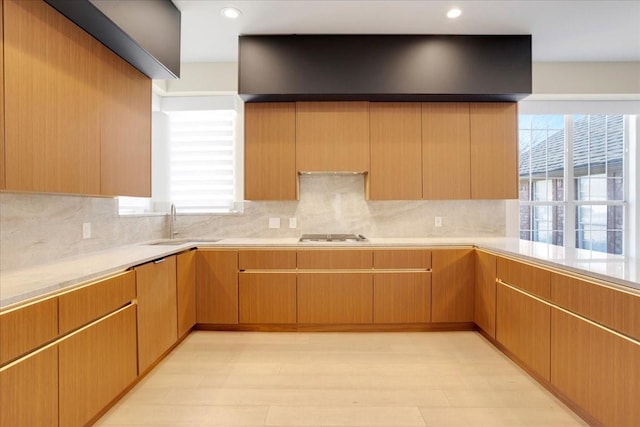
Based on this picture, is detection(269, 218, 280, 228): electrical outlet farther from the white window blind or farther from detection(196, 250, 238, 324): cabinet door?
detection(196, 250, 238, 324): cabinet door

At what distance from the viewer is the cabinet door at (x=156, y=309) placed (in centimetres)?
212

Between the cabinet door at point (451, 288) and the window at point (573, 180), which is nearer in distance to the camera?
the cabinet door at point (451, 288)

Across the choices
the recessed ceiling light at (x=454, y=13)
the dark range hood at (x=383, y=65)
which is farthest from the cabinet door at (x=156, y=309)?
the recessed ceiling light at (x=454, y=13)

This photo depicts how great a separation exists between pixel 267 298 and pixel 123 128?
72.2 inches

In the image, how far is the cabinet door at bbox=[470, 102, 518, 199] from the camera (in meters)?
3.23

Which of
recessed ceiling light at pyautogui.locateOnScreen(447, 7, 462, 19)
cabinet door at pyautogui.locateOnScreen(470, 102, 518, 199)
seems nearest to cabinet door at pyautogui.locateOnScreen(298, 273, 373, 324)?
cabinet door at pyautogui.locateOnScreen(470, 102, 518, 199)

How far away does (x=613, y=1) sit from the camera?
252 cm

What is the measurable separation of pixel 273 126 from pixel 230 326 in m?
2.02

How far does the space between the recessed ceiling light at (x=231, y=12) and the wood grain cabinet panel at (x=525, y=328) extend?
10.2 ft

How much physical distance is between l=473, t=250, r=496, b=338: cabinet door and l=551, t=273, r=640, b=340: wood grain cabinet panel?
0.74 m

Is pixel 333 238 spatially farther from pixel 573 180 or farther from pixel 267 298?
pixel 573 180

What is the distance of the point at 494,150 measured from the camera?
10.6ft

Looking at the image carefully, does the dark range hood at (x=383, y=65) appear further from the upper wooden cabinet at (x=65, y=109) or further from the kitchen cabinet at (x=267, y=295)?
the kitchen cabinet at (x=267, y=295)

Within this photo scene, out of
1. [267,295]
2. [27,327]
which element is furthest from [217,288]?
[27,327]
